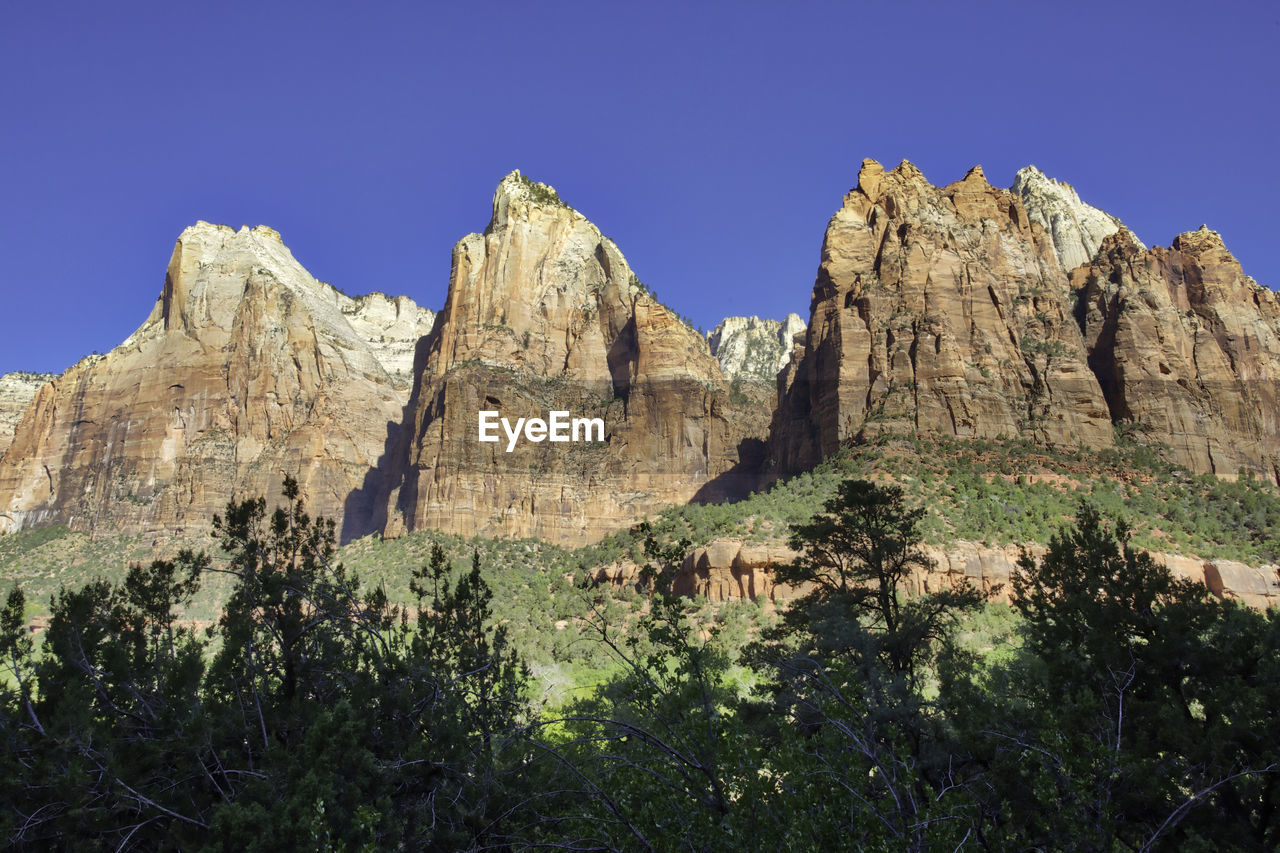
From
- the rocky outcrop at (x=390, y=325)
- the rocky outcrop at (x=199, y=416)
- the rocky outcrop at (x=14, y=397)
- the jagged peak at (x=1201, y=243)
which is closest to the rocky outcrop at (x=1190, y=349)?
the jagged peak at (x=1201, y=243)

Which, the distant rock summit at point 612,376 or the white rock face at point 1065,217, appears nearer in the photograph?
the distant rock summit at point 612,376

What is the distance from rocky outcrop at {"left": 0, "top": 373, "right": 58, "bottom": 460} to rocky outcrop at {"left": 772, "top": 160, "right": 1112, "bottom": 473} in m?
118

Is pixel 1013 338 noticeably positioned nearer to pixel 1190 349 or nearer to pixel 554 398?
pixel 1190 349

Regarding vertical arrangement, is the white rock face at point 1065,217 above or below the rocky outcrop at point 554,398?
above

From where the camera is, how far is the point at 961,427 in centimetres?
5522

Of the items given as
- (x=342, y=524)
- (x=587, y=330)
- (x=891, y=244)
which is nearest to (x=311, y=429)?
(x=342, y=524)

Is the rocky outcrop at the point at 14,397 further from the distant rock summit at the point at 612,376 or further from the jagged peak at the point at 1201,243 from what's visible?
the jagged peak at the point at 1201,243

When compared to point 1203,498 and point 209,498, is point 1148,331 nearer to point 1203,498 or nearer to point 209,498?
point 1203,498

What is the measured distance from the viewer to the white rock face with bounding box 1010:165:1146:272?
114 metres

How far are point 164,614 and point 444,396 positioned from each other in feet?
218

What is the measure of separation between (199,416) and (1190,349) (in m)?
114

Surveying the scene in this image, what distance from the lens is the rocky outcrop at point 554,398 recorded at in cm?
8069

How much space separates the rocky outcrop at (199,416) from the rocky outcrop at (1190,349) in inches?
3553

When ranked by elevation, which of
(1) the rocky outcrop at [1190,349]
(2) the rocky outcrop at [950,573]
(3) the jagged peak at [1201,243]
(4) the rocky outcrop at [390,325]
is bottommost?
(2) the rocky outcrop at [950,573]
